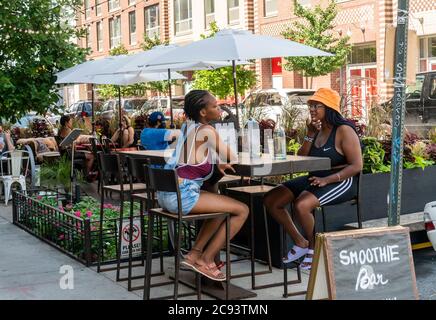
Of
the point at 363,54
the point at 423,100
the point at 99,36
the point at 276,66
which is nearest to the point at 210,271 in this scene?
the point at 423,100

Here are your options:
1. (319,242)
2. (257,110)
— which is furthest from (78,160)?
(319,242)

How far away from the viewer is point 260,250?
7145 millimetres

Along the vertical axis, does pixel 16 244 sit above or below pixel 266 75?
below

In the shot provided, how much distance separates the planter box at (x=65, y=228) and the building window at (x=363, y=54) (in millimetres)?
21412

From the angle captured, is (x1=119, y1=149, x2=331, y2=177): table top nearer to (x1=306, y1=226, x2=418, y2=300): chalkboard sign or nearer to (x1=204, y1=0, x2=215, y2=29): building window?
(x1=306, y1=226, x2=418, y2=300): chalkboard sign

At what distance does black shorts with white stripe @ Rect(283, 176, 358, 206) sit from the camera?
20.3 feet

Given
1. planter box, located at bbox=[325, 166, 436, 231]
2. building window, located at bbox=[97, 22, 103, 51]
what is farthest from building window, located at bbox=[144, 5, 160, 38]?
planter box, located at bbox=[325, 166, 436, 231]

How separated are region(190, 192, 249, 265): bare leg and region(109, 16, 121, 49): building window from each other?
47184 millimetres

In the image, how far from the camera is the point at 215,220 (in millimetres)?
5641

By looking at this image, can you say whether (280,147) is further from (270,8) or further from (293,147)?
(270,8)

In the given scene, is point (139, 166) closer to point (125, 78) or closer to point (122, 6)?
point (125, 78)

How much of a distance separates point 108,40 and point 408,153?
4697cm

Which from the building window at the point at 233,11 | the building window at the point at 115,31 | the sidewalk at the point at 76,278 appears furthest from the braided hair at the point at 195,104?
the building window at the point at 115,31

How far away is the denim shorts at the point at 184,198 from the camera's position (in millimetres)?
5490
